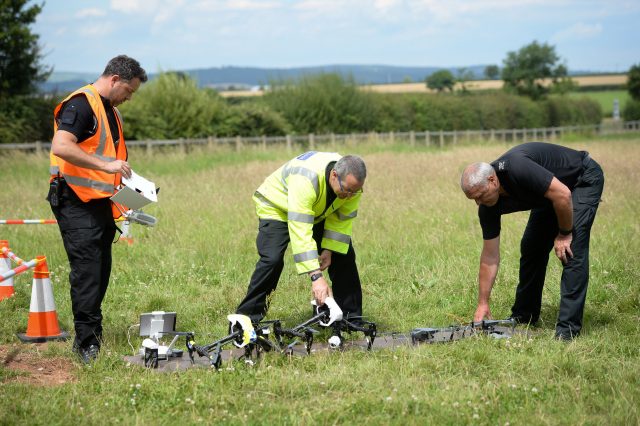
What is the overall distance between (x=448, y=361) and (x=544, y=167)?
1.95 m

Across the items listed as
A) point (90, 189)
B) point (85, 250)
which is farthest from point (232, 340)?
point (90, 189)

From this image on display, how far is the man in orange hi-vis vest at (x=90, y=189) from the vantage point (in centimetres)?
610

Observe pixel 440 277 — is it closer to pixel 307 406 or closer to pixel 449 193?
pixel 307 406

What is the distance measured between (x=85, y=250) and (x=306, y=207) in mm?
1827

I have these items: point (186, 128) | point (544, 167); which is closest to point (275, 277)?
point (544, 167)

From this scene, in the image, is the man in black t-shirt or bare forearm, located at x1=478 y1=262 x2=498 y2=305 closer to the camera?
the man in black t-shirt

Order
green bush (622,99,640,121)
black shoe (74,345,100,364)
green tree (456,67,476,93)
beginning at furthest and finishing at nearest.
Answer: green bush (622,99,640,121) → green tree (456,67,476,93) → black shoe (74,345,100,364)

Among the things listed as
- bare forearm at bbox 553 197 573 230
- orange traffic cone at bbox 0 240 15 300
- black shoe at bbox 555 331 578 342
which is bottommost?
black shoe at bbox 555 331 578 342

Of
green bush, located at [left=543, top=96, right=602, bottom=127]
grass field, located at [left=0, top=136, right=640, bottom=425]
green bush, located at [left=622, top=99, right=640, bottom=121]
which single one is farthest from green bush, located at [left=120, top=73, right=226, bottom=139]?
green bush, located at [left=622, top=99, right=640, bottom=121]

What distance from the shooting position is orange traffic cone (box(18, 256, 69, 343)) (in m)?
7.08

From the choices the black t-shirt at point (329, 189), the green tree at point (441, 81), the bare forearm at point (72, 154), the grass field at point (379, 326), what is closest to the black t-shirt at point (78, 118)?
the bare forearm at point (72, 154)

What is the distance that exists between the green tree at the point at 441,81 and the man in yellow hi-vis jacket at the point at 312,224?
7613cm

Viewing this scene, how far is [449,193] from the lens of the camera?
48.7ft

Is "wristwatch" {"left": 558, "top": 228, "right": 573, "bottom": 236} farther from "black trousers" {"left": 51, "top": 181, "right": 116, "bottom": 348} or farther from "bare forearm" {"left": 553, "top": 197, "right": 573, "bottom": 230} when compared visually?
"black trousers" {"left": 51, "top": 181, "right": 116, "bottom": 348}
